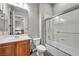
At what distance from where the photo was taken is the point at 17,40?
1.53m

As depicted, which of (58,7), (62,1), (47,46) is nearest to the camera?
(62,1)

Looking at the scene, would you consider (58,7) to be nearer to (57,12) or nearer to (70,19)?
(57,12)

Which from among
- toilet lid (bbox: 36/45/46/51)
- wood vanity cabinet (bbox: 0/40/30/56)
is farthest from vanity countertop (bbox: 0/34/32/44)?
toilet lid (bbox: 36/45/46/51)

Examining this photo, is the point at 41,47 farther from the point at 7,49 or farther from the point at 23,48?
the point at 7,49

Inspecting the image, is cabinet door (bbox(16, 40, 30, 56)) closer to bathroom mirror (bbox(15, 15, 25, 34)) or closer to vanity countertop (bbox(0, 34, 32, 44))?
vanity countertop (bbox(0, 34, 32, 44))

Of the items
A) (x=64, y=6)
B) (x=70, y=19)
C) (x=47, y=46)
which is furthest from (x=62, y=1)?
(x=47, y=46)

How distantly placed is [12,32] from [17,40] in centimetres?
16

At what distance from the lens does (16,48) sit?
61.9 inches

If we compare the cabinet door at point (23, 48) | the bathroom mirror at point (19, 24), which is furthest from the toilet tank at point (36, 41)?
the bathroom mirror at point (19, 24)

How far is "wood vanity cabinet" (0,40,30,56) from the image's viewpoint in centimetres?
144

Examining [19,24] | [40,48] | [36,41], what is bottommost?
[40,48]

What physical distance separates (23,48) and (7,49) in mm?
286

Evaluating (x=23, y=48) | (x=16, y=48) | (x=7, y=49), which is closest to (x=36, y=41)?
(x=23, y=48)

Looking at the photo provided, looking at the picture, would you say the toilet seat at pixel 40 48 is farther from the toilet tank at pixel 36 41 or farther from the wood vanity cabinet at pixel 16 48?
the wood vanity cabinet at pixel 16 48
